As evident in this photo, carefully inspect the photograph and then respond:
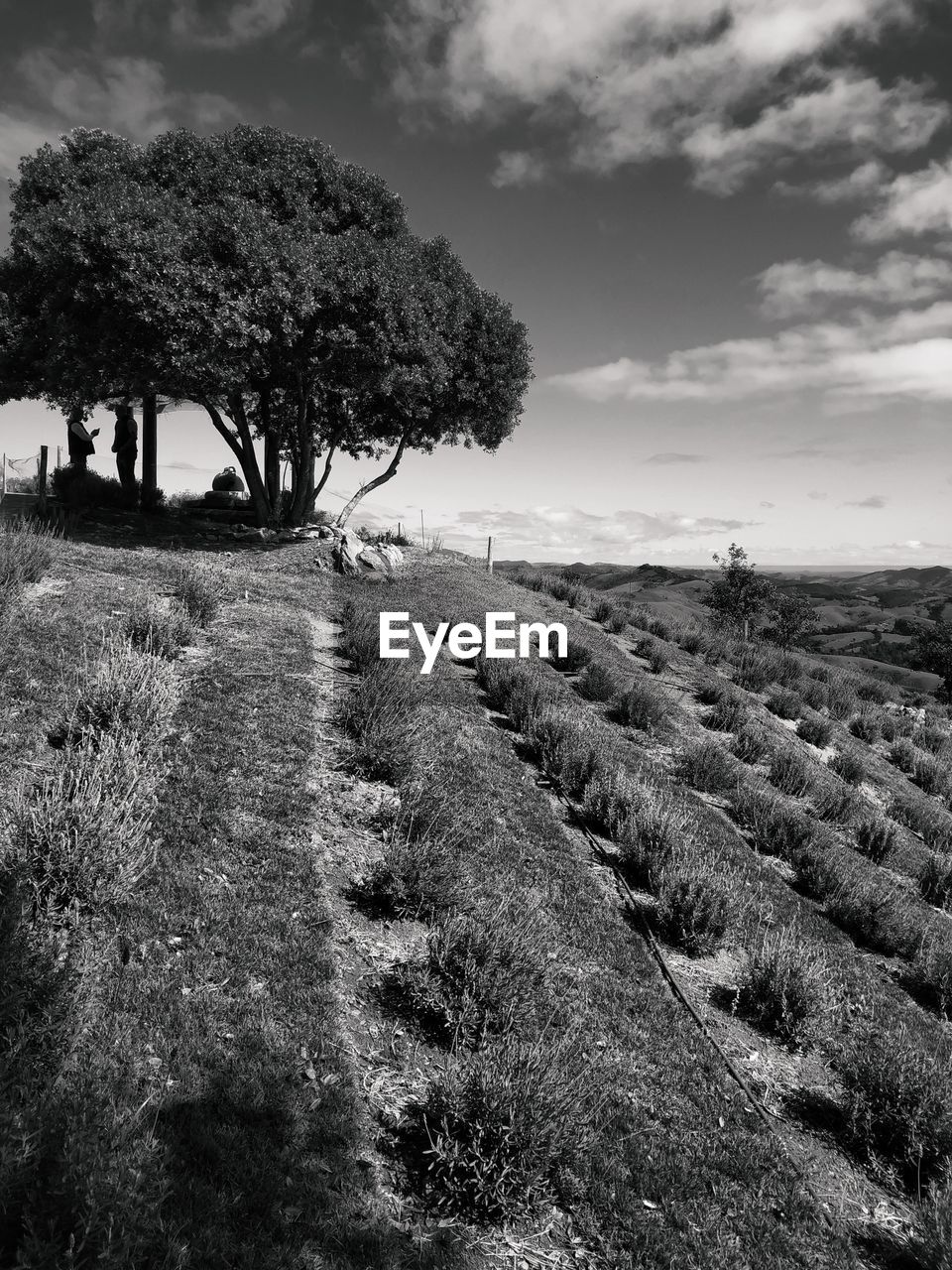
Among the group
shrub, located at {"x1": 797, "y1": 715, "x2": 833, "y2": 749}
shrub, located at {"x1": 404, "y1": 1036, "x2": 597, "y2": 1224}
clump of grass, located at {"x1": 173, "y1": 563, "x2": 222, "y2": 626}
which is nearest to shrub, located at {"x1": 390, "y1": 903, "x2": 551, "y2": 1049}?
shrub, located at {"x1": 404, "y1": 1036, "x2": 597, "y2": 1224}

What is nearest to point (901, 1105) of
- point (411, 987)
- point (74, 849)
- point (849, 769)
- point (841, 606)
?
point (411, 987)

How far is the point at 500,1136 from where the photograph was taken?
3697 mm

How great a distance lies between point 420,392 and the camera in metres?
20.0

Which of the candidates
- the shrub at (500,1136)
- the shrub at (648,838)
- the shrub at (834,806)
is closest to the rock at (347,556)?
the shrub at (648,838)

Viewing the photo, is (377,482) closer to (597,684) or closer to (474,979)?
(597,684)

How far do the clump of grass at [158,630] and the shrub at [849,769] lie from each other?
43.9ft

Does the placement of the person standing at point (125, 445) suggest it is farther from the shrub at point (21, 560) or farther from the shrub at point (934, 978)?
the shrub at point (934, 978)

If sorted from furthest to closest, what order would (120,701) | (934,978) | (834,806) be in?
(834,806), (934,978), (120,701)

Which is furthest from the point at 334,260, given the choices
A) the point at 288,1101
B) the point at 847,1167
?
the point at 847,1167

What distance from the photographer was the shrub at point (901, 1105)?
4.84 metres

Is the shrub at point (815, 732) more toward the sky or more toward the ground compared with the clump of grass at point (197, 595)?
more toward the ground

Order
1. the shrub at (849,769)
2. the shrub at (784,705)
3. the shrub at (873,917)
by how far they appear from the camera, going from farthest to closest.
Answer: the shrub at (784,705)
the shrub at (849,769)
the shrub at (873,917)

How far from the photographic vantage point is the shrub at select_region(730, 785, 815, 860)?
9.97 metres

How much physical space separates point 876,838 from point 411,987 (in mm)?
9490
